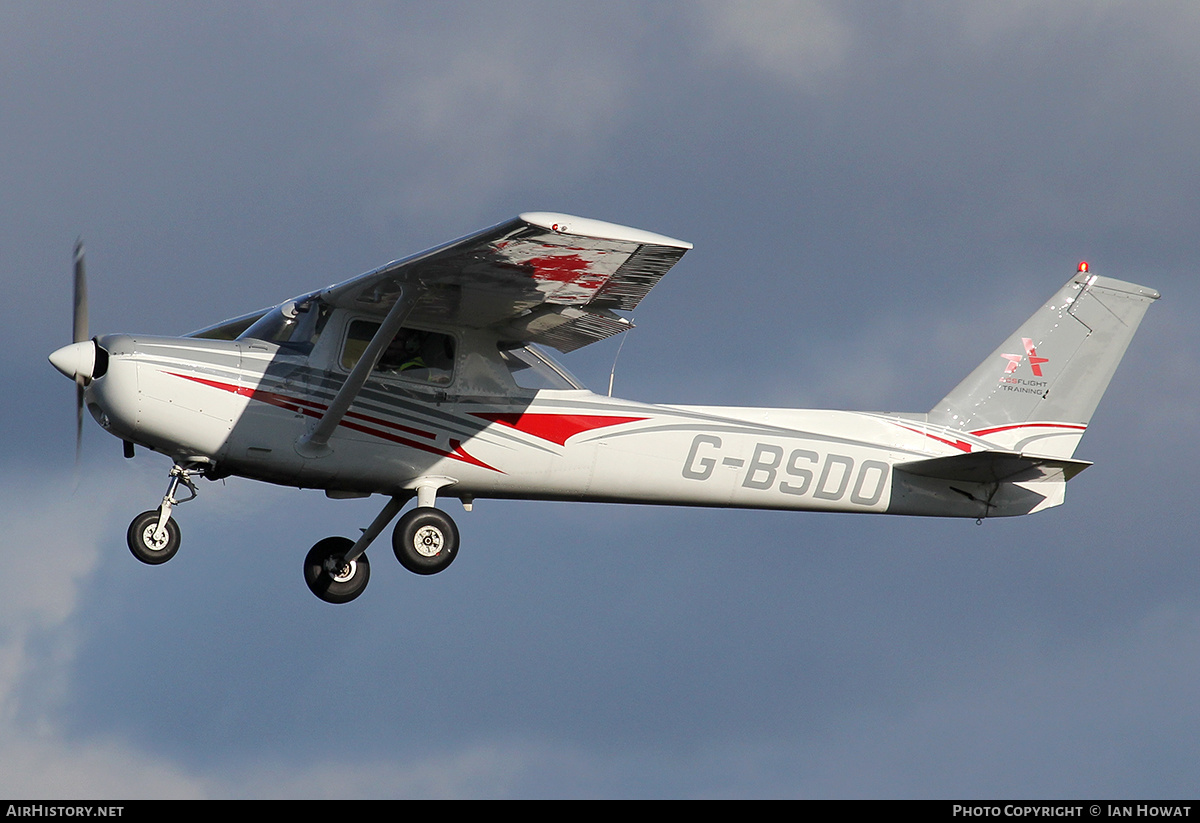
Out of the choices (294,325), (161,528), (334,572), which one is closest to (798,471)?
(334,572)

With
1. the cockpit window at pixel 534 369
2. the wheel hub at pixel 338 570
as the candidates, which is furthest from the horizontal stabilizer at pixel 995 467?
the wheel hub at pixel 338 570

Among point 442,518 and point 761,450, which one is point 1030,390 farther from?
point 442,518

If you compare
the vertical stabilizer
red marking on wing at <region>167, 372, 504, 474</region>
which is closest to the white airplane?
red marking on wing at <region>167, 372, 504, 474</region>

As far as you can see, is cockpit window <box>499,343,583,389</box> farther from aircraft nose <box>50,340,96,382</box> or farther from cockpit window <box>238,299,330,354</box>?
aircraft nose <box>50,340,96,382</box>

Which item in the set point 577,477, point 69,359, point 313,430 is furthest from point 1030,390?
point 69,359

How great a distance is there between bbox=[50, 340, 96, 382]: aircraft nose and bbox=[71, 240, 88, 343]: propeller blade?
83 centimetres

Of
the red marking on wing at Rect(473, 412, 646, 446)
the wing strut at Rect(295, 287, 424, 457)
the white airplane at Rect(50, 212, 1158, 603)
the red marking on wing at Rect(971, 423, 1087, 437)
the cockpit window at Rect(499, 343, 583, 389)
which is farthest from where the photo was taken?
the red marking on wing at Rect(971, 423, 1087, 437)

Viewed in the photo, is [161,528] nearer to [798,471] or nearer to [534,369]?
[534,369]

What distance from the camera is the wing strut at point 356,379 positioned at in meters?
13.4

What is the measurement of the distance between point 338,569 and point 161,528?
7.48 feet

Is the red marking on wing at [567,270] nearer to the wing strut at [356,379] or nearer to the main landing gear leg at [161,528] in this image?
the wing strut at [356,379]

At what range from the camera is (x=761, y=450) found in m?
15.3

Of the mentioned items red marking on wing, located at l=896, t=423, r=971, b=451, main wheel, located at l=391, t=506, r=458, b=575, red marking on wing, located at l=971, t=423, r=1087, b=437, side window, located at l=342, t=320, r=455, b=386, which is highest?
side window, located at l=342, t=320, r=455, b=386

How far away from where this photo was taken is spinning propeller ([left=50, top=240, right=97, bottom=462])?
43.0 feet
